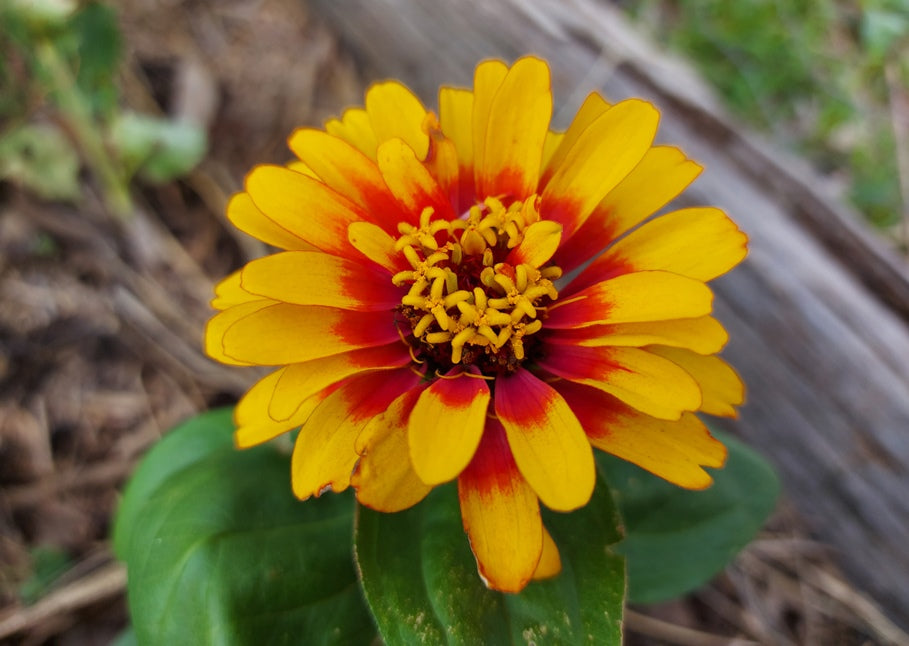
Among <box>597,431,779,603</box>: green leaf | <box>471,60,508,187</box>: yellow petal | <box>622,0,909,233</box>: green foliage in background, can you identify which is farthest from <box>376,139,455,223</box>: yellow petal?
<box>622,0,909,233</box>: green foliage in background

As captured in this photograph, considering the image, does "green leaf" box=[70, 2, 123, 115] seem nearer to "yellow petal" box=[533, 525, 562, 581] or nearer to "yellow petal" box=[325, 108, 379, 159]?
"yellow petal" box=[325, 108, 379, 159]

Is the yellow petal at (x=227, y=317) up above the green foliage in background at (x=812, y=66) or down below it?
below

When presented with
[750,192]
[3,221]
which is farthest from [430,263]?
[3,221]

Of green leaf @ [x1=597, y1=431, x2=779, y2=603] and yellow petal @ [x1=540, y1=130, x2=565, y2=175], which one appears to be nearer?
yellow petal @ [x1=540, y1=130, x2=565, y2=175]

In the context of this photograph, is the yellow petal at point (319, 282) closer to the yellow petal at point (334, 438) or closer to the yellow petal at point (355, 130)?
the yellow petal at point (334, 438)

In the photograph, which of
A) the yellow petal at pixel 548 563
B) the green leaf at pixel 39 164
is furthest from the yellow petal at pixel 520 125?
the green leaf at pixel 39 164

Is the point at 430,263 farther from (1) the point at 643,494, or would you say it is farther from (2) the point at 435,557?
(1) the point at 643,494
